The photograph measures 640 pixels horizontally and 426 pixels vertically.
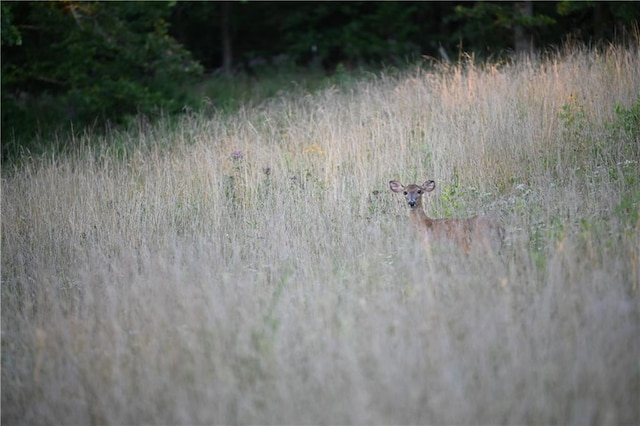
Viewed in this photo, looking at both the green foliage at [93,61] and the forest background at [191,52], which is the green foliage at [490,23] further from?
the green foliage at [93,61]

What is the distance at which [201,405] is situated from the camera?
3.98m

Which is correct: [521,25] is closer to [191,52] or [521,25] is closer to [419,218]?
[191,52]

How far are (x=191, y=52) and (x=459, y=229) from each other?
1124 centimetres

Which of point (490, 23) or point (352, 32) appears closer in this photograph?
point (490, 23)

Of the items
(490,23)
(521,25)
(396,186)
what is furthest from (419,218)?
(490,23)

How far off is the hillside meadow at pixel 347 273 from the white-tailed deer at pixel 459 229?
0.42 feet

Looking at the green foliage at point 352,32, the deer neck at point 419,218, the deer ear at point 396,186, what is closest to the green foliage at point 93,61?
the green foliage at point 352,32

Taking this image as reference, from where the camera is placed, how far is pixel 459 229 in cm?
605

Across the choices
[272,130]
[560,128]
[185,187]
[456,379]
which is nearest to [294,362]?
[456,379]

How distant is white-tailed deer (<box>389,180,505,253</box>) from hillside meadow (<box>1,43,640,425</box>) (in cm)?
13

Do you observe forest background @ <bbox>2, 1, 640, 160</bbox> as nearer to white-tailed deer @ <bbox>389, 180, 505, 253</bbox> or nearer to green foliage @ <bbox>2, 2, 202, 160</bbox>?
green foliage @ <bbox>2, 2, 202, 160</bbox>

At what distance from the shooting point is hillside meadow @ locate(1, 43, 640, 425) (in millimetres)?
3928

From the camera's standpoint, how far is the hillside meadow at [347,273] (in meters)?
3.93

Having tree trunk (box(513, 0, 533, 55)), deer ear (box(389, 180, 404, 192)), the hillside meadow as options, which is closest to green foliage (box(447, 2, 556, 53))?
tree trunk (box(513, 0, 533, 55))
